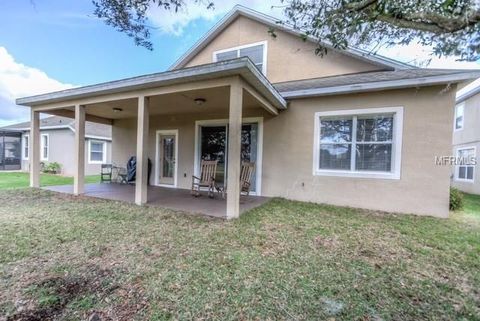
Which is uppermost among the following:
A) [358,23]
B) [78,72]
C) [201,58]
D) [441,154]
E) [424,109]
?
[201,58]

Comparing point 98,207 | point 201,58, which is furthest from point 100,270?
point 201,58

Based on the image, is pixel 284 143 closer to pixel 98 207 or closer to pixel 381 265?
pixel 381 265

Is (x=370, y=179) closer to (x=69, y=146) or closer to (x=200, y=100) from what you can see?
(x=200, y=100)

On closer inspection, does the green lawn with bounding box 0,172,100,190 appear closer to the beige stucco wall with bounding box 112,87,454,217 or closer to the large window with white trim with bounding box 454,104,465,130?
the beige stucco wall with bounding box 112,87,454,217

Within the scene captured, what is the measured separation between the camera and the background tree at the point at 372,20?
2425 mm

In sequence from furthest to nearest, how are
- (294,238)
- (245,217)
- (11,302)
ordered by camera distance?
1. (245,217)
2. (294,238)
3. (11,302)

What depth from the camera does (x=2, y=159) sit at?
647 inches

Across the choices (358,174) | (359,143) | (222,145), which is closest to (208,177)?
(222,145)

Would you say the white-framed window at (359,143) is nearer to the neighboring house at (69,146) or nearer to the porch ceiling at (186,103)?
the porch ceiling at (186,103)

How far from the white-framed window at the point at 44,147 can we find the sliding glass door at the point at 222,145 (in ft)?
41.3

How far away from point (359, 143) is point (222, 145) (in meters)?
4.30

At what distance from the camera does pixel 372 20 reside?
274 cm

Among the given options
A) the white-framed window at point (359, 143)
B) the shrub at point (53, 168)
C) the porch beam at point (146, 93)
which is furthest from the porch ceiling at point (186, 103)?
the shrub at point (53, 168)

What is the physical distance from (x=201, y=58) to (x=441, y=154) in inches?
362
